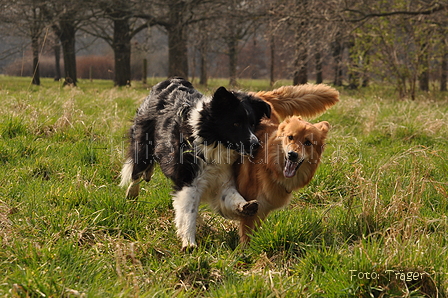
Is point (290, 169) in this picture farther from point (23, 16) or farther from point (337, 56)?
point (23, 16)

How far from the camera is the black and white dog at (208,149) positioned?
3514 millimetres

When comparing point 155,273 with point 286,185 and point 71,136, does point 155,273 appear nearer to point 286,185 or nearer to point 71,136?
point 286,185

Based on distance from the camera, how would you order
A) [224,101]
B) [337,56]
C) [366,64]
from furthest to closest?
1. [337,56]
2. [366,64]
3. [224,101]

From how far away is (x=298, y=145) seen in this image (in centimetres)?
341

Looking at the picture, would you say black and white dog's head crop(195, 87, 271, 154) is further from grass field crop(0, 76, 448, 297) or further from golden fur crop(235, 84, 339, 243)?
grass field crop(0, 76, 448, 297)

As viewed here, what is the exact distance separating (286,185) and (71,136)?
13.3ft

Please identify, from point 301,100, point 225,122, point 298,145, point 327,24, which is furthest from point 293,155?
point 327,24

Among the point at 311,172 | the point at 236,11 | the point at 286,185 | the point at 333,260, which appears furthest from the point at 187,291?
the point at 236,11

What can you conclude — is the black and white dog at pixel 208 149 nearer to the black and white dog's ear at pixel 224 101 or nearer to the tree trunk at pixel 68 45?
the black and white dog's ear at pixel 224 101

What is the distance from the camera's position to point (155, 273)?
280cm

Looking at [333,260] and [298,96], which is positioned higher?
[298,96]

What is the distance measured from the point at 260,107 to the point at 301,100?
68 cm

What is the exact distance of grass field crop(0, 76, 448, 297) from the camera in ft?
8.27

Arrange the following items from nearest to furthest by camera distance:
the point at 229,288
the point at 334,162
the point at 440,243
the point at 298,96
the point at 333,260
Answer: the point at 229,288
the point at 333,260
the point at 440,243
the point at 298,96
the point at 334,162
